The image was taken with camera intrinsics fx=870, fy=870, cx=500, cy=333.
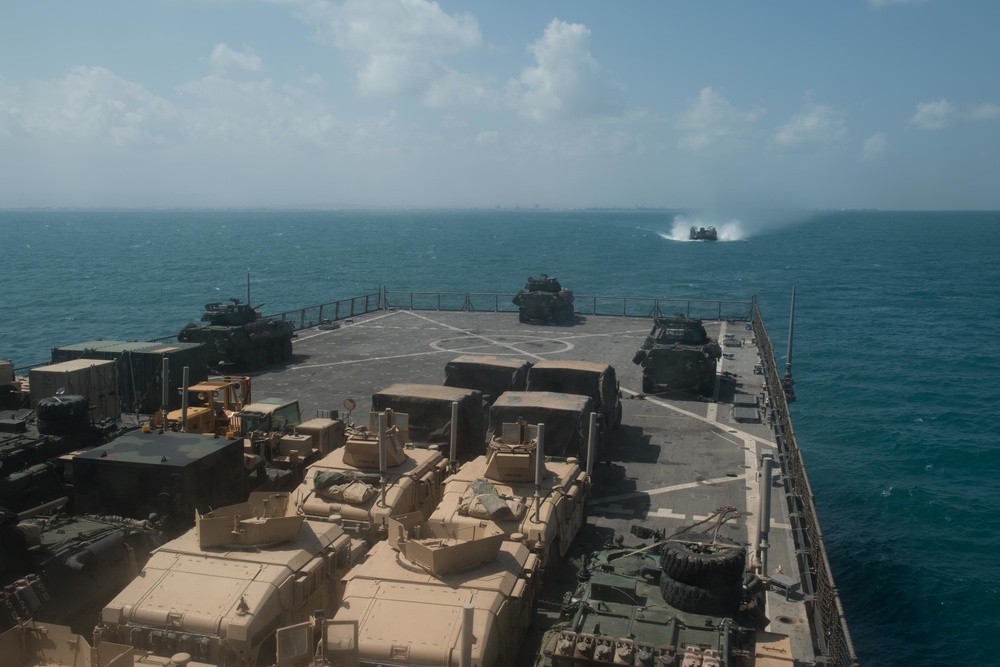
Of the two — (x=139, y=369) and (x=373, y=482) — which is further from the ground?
(x=373, y=482)

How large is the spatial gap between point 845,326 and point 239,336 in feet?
185

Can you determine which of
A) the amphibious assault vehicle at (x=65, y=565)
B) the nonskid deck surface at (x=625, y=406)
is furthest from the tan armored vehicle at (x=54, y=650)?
the nonskid deck surface at (x=625, y=406)

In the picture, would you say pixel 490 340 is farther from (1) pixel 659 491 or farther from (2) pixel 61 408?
(2) pixel 61 408

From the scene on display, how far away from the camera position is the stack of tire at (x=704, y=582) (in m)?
10.9

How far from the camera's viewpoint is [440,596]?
1151 centimetres

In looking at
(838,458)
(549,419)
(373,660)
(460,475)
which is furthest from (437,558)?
(838,458)

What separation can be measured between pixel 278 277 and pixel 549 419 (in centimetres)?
10422

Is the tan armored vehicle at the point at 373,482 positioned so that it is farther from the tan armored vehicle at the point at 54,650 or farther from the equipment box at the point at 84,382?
the equipment box at the point at 84,382

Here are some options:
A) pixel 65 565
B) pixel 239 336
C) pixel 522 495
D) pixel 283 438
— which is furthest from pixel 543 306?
pixel 65 565

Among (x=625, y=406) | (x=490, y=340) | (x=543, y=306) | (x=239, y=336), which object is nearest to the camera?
(x=625, y=406)

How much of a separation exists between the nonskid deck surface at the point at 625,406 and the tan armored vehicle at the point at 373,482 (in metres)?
3.06

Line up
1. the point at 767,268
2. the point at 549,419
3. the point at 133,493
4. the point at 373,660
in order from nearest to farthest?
1. the point at 373,660
2. the point at 133,493
3. the point at 549,419
4. the point at 767,268

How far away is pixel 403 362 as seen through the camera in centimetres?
3681

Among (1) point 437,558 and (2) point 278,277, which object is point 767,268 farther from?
(1) point 437,558
